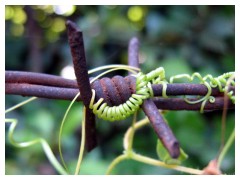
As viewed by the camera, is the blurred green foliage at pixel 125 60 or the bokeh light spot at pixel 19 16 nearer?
the blurred green foliage at pixel 125 60

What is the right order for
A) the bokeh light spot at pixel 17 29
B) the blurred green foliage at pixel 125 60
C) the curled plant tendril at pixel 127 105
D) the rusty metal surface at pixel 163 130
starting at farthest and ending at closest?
the bokeh light spot at pixel 17 29 → the blurred green foliage at pixel 125 60 → the curled plant tendril at pixel 127 105 → the rusty metal surface at pixel 163 130

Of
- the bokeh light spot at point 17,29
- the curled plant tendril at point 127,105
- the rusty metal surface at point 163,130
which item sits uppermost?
the bokeh light spot at point 17,29

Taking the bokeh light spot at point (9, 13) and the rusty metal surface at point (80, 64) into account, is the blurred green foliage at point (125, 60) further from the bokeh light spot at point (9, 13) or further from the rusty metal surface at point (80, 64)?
the rusty metal surface at point (80, 64)

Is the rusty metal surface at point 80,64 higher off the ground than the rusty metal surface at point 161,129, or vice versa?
the rusty metal surface at point 80,64

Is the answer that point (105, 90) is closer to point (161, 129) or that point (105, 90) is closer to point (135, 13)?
point (161, 129)

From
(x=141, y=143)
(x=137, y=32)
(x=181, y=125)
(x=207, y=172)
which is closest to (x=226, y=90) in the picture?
(x=207, y=172)

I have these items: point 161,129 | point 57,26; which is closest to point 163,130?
point 161,129

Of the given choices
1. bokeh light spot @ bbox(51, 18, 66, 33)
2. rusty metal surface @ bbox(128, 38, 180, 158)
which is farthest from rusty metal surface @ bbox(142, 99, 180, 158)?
bokeh light spot @ bbox(51, 18, 66, 33)

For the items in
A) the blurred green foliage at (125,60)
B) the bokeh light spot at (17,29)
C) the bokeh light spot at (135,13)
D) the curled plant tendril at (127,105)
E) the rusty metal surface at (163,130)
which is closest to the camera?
the rusty metal surface at (163,130)

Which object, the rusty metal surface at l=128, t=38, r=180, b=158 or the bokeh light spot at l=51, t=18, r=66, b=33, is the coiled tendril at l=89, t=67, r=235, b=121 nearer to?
the rusty metal surface at l=128, t=38, r=180, b=158

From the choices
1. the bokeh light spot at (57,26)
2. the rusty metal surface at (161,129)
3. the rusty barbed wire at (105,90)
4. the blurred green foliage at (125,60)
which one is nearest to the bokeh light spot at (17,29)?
the blurred green foliage at (125,60)
